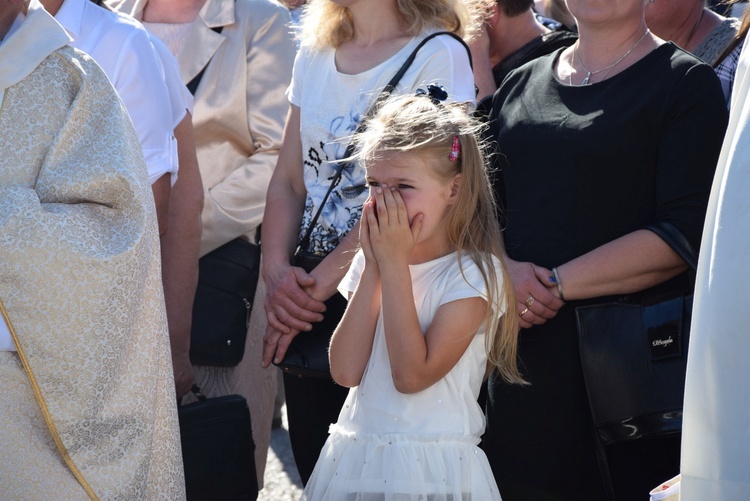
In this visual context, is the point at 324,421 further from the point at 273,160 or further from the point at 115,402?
the point at 273,160

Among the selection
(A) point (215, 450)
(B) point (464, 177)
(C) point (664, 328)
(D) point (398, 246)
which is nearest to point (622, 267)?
(C) point (664, 328)

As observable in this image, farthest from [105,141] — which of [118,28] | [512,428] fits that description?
[512,428]

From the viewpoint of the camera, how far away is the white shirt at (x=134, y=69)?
10.3 feet

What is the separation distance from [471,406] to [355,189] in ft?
2.73

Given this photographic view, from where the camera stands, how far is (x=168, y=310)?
3475 millimetres

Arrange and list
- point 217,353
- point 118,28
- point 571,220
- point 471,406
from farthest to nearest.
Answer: point 217,353
point 118,28
point 571,220
point 471,406

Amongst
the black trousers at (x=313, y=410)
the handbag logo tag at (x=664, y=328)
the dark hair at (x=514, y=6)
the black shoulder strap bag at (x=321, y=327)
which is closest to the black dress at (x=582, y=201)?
the handbag logo tag at (x=664, y=328)

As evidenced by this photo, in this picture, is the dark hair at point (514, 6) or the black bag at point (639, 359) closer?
the black bag at point (639, 359)

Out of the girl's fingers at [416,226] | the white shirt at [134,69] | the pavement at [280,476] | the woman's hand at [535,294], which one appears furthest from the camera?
the pavement at [280,476]

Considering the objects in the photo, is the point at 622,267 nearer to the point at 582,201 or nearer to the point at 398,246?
the point at 582,201

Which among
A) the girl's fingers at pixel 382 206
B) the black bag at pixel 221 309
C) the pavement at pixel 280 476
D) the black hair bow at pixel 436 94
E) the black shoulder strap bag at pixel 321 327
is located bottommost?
the pavement at pixel 280 476

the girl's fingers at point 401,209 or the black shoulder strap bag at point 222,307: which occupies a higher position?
the girl's fingers at point 401,209

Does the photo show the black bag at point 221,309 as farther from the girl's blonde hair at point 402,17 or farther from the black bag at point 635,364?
the black bag at point 635,364

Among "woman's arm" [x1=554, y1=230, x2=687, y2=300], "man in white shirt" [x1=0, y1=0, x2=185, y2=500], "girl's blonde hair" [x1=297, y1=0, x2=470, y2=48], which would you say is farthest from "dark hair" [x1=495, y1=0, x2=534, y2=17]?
"man in white shirt" [x1=0, y1=0, x2=185, y2=500]
